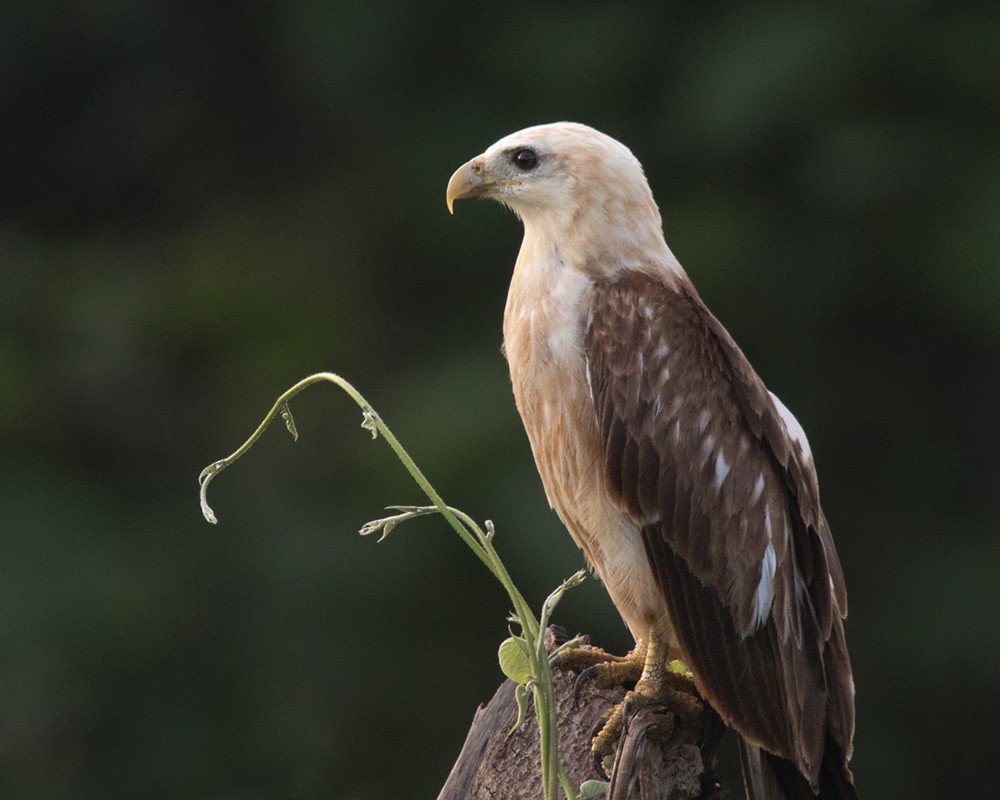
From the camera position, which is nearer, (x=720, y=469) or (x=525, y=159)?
(x=720, y=469)

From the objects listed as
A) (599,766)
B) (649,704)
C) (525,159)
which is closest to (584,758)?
(599,766)

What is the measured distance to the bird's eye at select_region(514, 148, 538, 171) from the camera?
15.1 ft

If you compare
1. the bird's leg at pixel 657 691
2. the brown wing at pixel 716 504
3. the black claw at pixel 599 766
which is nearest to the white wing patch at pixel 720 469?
the brown wing at pixel 716 504

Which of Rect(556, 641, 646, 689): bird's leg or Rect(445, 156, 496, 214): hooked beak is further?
Rect(445, 156, 496, 214): hooked beak

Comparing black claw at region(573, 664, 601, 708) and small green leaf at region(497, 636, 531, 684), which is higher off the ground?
small green leaf at region(497, 636, 531, 684)

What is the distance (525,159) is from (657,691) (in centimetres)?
149

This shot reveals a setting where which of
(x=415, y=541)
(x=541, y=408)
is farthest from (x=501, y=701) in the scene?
(x=415, y=541)

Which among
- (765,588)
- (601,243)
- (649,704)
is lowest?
(649,704)

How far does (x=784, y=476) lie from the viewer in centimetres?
440

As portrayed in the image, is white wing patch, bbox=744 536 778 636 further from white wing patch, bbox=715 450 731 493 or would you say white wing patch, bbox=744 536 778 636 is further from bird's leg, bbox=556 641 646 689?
bird's leg, bbox=556 641 646 689

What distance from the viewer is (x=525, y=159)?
4.62m

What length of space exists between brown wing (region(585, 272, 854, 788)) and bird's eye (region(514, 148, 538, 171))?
0.44 metres

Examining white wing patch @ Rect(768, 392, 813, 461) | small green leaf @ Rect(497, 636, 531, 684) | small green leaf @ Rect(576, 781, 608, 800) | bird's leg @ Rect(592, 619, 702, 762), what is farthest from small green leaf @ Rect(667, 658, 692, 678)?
small green leaf @ Rect(497, 636, 531, 684)

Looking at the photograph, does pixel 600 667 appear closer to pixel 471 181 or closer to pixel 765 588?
pixel 765 588
